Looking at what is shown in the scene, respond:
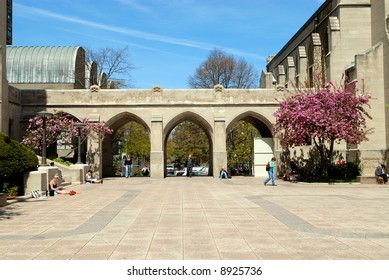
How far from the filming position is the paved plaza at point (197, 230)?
7.13m

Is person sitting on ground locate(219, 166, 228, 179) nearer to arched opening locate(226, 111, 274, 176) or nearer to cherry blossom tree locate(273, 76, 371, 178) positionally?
cherry blossom tree locate(273, 76, 371, 178)

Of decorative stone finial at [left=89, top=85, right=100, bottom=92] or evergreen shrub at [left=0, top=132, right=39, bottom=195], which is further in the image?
decorative stone finial at [left=89, top=85, right=100, bottom=92]

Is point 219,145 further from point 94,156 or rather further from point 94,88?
point 94,88

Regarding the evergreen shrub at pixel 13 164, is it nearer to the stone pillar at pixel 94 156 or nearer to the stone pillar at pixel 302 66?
the stone pillar at pixel 94 156

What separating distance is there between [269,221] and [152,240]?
136 inches

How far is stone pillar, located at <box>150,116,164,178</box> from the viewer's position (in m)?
31.2

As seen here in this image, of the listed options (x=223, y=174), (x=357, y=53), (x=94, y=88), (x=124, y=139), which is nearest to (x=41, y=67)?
(x=94, y=88)

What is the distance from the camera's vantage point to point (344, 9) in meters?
34.8

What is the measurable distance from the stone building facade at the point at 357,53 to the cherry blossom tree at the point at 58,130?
1384cm

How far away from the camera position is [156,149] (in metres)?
31.4

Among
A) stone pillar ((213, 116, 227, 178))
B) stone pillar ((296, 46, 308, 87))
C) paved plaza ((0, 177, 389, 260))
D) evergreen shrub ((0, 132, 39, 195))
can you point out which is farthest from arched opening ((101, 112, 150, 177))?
paved plaza ((0, 177, 389, 260))

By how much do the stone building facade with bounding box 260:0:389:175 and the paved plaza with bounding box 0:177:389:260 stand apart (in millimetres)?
16750

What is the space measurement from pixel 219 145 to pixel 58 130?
446 inches
